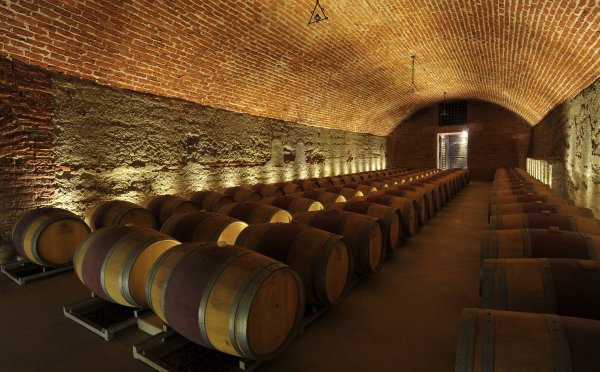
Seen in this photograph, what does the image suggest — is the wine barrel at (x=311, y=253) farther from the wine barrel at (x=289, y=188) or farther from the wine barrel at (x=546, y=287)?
the wine barrel at (x=289, y=188)

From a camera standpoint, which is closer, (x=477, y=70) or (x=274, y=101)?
(x=274, y=101)

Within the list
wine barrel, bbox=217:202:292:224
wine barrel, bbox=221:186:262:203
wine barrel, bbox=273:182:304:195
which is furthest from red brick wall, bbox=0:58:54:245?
wine barrel, bbox=273:182:304:195

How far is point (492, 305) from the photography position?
2.03m

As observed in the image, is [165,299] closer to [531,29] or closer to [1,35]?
[1,35]

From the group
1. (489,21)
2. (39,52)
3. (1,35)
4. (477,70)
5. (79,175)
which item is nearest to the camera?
(1,35)

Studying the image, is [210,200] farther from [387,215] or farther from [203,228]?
[387,215]

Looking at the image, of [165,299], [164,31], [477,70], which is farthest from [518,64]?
[165,299]

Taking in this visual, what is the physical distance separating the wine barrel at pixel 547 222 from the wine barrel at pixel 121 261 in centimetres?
339

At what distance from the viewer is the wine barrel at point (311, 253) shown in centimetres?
284

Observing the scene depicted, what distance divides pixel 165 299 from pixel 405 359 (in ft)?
5.68

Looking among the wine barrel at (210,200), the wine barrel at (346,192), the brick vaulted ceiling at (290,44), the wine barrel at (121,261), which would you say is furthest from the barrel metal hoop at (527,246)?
the wine barrel at (210,200)

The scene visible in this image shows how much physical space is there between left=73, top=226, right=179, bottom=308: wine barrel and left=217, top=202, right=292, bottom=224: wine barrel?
4.83ft

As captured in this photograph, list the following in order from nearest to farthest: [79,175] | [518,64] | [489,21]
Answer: [79,175] < [489,21] < [518,64]

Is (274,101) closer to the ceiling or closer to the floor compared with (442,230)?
closer to the ceiling
